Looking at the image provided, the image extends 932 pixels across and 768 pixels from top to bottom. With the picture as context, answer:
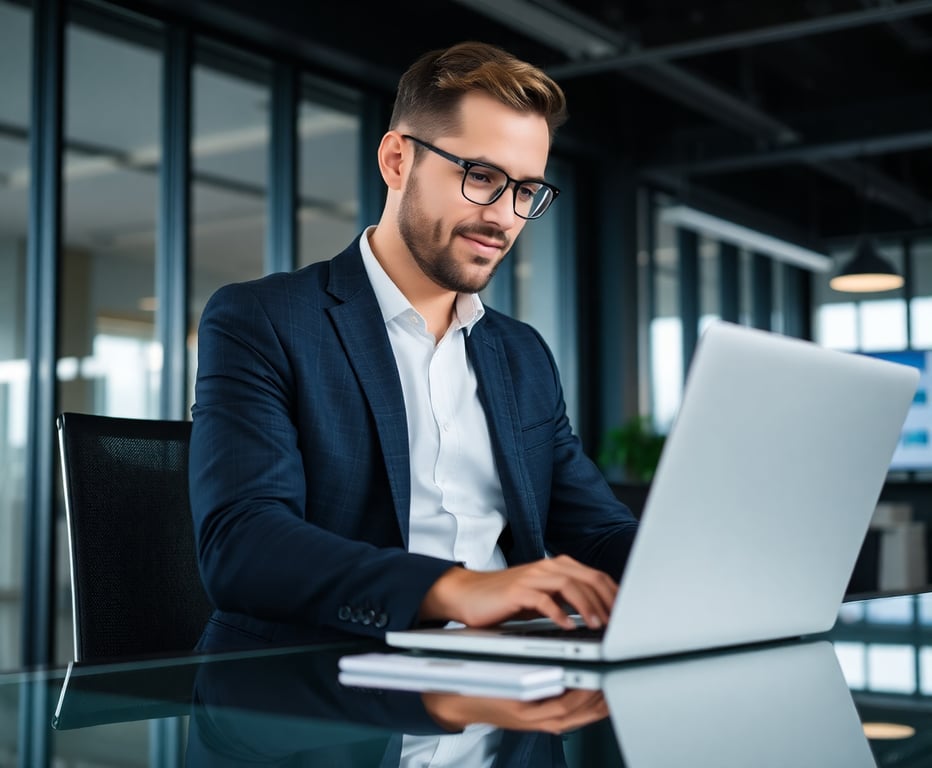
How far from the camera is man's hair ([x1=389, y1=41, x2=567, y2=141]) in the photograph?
1.56 meters

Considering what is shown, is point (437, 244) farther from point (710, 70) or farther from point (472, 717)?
point (710, 70)

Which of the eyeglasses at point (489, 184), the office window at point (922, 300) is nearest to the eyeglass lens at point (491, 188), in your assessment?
the eyeglasses at point (489, 184)

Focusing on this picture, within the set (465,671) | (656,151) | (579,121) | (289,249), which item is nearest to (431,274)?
(465,671)

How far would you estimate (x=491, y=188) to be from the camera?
1.55 metres

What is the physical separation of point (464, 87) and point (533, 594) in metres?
0.80

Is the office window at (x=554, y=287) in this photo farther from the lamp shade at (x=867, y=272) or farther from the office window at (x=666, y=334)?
the lamp shade at (x=867, y=272)

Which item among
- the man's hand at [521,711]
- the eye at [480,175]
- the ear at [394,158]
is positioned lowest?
the man's hand at [521,711]

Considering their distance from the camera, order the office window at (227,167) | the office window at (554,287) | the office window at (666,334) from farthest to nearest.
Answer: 1. the office window at (666,334)
2. the office window at (554,287)
3. the office window at (227,167)

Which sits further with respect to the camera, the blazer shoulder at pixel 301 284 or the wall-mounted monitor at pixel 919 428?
the wall-mounted monitor at pixel 919 428

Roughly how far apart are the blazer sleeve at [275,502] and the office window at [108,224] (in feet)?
9.75

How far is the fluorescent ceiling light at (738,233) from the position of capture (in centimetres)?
671

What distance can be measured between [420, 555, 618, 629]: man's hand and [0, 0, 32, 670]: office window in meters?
3.37

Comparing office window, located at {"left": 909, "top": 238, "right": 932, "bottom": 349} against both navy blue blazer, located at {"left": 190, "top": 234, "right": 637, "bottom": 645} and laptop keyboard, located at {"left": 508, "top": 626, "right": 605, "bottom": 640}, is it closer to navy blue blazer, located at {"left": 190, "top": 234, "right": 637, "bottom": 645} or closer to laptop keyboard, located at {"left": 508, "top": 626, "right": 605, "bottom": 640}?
navy blue blazer, located at {"left": 190, "top": 234, "right": 637, "bottom": 645}

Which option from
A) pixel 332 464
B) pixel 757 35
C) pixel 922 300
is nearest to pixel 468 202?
pixel 332 464
